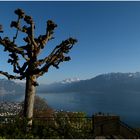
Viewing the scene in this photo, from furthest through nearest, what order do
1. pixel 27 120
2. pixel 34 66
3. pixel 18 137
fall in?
pixel 34 66
pixel 27 120
pixel 18 137

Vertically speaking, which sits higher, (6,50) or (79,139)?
(6,50)

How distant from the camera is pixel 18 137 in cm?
1464

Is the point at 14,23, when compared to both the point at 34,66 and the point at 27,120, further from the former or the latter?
the point at 27,120

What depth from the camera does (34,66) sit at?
63.1 ft

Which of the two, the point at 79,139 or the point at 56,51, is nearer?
the point at 79,139

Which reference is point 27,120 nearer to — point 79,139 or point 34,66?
point 79,139

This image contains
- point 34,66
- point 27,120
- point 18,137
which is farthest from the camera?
point 34,66

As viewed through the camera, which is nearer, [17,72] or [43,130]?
[43,130]

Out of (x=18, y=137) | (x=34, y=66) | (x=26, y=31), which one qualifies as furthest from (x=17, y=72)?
(x=18, y=137)

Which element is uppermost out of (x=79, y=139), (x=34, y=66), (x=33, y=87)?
(x=34, y=66)

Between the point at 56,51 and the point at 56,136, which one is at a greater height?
the point at 56,51

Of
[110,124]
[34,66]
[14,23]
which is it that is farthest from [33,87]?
[110,124]

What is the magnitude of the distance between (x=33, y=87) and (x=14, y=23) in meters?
3.91

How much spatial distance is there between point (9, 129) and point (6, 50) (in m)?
5.74
